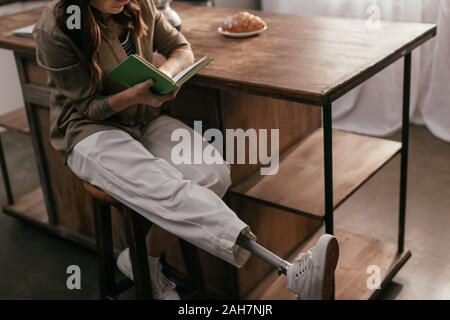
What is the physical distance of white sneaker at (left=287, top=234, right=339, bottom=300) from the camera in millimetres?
1702

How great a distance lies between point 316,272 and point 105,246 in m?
0.75

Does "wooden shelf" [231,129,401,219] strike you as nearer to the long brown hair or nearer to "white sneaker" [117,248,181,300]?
"white sneaker" [117,248,181,300]

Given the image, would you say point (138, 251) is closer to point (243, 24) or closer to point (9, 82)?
point (243, 24)

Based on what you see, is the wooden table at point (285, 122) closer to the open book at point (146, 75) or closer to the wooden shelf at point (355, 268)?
Answer: the wooden shelf at point (355, 268)

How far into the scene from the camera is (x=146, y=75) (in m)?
1.87

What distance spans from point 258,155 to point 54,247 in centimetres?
108

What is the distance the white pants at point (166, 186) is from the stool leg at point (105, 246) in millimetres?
142

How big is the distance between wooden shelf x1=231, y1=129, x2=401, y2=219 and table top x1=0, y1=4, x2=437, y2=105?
1.17ft

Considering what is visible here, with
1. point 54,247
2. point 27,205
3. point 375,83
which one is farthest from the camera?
point 375,83

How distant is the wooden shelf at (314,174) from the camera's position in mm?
2133

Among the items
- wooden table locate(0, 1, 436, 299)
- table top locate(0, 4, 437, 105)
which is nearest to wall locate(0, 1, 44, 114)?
wooden table locate(0, 1, 436, 299)
